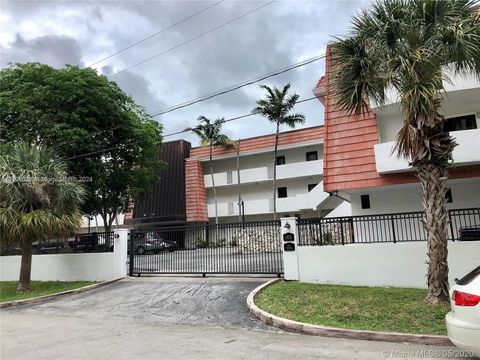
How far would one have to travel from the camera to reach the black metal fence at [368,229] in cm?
1208

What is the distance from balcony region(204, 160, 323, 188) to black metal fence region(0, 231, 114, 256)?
18221 mm

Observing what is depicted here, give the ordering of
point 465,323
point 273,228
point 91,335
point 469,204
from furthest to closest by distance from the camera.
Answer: point 469,204
point 273,228
point 91,335
point 465,323

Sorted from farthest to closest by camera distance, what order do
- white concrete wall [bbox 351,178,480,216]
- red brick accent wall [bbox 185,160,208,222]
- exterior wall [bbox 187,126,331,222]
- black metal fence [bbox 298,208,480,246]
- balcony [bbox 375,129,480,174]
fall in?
red brick accent wall [bbox 185,160,208,222]
exterior wall [bbox 187,126,331,222]
white concrete wall [bbox 351,178,480,216]
balcony [bbox 375,129,480,174]
black metal fence [bbox 298,208,480,246]

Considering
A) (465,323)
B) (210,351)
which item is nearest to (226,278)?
(210,351)

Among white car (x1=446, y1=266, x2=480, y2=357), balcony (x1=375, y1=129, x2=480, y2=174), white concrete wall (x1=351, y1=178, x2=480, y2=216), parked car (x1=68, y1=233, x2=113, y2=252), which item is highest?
balcony (x1=375, y1=129, x2=480, y2=174)

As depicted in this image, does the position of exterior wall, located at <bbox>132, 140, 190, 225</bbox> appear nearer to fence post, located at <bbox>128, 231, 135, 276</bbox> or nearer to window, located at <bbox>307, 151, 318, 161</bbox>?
window, located at <bbox>307, 151, 318, 161</bbox>

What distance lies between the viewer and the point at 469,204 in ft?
51.0

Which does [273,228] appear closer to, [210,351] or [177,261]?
[177,261]

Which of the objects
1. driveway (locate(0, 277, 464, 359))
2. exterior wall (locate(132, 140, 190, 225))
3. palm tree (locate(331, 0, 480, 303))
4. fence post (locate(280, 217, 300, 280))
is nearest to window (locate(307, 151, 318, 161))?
exterior wall (locate(132, 140, 190, 225))

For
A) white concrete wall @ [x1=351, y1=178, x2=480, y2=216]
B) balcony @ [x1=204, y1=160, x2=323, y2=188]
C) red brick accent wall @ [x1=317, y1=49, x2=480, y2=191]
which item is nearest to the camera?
red brick accent wall @ [x1=317, y1=49, x2=480, y2=191]

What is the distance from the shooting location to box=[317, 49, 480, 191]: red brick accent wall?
50.5ft

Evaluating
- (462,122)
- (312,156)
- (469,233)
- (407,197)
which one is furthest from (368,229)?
(312,156)

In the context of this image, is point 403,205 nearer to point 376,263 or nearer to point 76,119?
point 376,263

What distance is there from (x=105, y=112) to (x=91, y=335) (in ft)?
47.2
